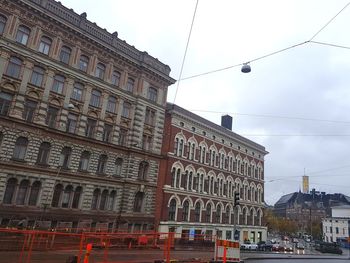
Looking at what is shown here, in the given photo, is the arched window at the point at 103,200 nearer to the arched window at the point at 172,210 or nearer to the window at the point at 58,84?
the arched window at the point at 172,210

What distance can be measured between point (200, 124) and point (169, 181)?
10468 mm

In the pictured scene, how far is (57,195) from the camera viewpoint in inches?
1181

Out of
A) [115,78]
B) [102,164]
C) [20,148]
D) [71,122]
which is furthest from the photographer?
[115,78]

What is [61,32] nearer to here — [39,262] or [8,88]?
[8,88]

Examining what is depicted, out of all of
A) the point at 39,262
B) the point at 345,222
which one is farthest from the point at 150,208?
the point at 345,222

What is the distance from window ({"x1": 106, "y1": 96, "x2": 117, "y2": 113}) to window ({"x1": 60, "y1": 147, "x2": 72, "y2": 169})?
6.30 m

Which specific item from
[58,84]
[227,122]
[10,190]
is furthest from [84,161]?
[227,122]

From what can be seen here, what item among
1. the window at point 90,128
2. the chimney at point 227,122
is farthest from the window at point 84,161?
the chimney at point 227,122

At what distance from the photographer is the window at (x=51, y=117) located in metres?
30.0

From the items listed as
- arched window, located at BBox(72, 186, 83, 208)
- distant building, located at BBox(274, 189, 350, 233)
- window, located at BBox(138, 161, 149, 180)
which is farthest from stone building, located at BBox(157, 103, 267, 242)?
distant building, located at BBox(274, 189, 350, 233)

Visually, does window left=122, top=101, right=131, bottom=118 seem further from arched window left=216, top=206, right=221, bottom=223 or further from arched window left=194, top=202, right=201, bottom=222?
arched window left=216, top=206, right=221, bottom=223

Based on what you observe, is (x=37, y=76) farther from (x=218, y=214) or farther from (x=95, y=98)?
(x=218, y=214)

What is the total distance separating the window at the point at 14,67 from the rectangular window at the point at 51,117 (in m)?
3.93

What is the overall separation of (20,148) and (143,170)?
13949 millimetres
